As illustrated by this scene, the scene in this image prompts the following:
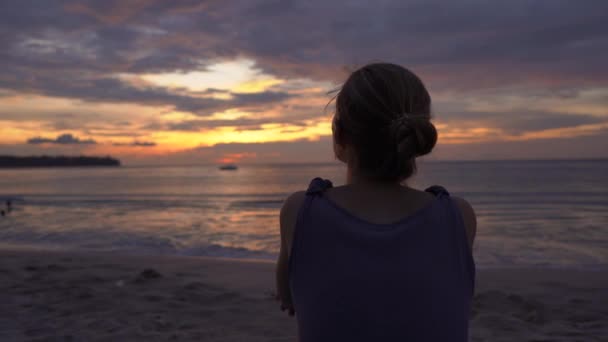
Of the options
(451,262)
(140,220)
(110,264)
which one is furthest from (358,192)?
(140,220)

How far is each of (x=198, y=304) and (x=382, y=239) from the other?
14.5ft

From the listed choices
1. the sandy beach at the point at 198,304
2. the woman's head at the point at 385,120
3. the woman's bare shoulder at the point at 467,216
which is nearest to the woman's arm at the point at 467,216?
the woman's bare shoulder at the point at 467,216

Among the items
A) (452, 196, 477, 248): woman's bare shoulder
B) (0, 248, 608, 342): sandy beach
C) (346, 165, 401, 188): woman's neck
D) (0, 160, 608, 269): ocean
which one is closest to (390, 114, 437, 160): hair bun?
(346, 165, 401, 188): woman's neck

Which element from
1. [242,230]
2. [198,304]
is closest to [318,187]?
[198,304]

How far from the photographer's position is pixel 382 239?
4.36ft

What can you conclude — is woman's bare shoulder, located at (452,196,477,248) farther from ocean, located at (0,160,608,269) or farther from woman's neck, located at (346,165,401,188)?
ocean, located at (0,160,608,269)

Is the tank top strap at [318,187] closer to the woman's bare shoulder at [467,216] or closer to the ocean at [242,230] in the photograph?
the woman's bare shoulder at [467,216]

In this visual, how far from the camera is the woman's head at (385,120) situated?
4.49ft

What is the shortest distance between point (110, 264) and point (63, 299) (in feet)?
7.34

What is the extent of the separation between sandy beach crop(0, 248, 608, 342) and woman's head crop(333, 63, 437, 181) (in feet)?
10.5

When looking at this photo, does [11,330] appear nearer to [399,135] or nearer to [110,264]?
[110,264]

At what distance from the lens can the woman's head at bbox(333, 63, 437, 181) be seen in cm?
137

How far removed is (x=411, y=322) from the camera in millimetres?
1348

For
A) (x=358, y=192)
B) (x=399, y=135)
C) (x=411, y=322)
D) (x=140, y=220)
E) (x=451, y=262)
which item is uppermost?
(x=399, y=135)
